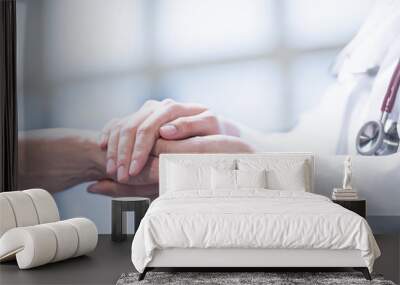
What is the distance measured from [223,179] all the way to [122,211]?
1.11 meters

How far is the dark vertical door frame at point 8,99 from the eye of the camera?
6.99 meters

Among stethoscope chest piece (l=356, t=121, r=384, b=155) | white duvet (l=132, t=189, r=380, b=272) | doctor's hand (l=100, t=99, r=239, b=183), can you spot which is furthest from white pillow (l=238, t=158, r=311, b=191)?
white duvet (l=132, t=189, r=380, b=272)

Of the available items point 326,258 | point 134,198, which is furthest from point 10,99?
point 326,258

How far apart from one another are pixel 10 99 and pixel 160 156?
177cm

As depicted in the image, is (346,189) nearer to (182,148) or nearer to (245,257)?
(182,148)

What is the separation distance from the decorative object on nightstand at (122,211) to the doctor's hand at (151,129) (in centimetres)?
67

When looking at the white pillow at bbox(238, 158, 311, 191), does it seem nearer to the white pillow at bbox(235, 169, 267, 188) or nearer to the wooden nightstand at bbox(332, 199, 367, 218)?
the white pillow at bbox(235, 169, 267, 188)

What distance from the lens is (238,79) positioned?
741 centimetres

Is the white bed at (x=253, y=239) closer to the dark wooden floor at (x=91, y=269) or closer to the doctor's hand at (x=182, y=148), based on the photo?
the dark wooden floor at (x=91, y=269)

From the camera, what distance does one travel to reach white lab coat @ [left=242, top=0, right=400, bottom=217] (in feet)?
23.9

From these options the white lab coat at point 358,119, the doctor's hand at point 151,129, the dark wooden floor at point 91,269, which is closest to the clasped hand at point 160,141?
the doctor's hand at point 151,129

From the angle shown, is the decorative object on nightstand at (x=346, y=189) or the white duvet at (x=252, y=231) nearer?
the white duvet at (x=252, y=231)

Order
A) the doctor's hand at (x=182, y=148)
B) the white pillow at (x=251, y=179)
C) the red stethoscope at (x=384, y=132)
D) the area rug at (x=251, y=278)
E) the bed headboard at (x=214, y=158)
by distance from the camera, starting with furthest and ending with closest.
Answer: the doctor's hand at (x=182, y=148), the red stethoscope at (x=384, y=132), the bed headboard at (x=214, y=158), the white pillow at (x=251, y=179), the area rug at (x=251, y=278)

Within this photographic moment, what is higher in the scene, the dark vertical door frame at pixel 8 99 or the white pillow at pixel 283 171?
the dark vertical door frame at pixel 8 99
